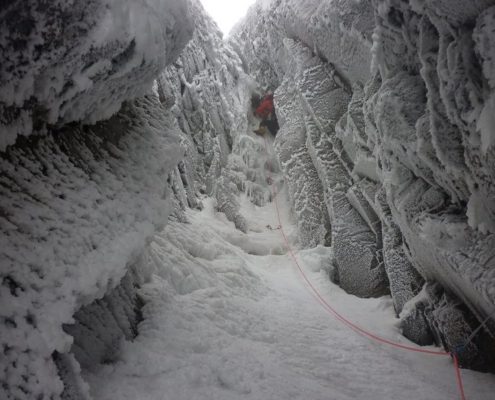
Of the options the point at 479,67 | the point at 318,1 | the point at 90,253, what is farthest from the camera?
the point at 318,1

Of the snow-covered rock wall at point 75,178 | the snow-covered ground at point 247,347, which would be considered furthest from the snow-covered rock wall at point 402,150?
the snow-covered rock wall at point 75,178

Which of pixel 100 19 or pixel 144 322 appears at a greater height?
pixel 100 19

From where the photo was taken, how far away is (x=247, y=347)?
2949 mm

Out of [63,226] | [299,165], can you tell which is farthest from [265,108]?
[63,226]

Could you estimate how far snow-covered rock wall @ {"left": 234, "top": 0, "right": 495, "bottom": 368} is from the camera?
2.40m

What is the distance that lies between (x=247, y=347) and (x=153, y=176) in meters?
1.71

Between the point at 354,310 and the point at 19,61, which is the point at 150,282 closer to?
the point at 19,61

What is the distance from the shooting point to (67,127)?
2.58 meters

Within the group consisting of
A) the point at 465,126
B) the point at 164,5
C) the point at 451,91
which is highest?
the point at 451,91

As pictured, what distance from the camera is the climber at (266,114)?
32.4 feet

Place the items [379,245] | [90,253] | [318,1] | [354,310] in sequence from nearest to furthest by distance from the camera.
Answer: [90,253]
[354,310]
[379,245]
[318,1]

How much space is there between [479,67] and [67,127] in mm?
2861

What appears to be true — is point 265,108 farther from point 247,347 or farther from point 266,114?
point 247,347

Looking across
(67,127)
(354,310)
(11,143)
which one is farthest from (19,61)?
(354,310)
